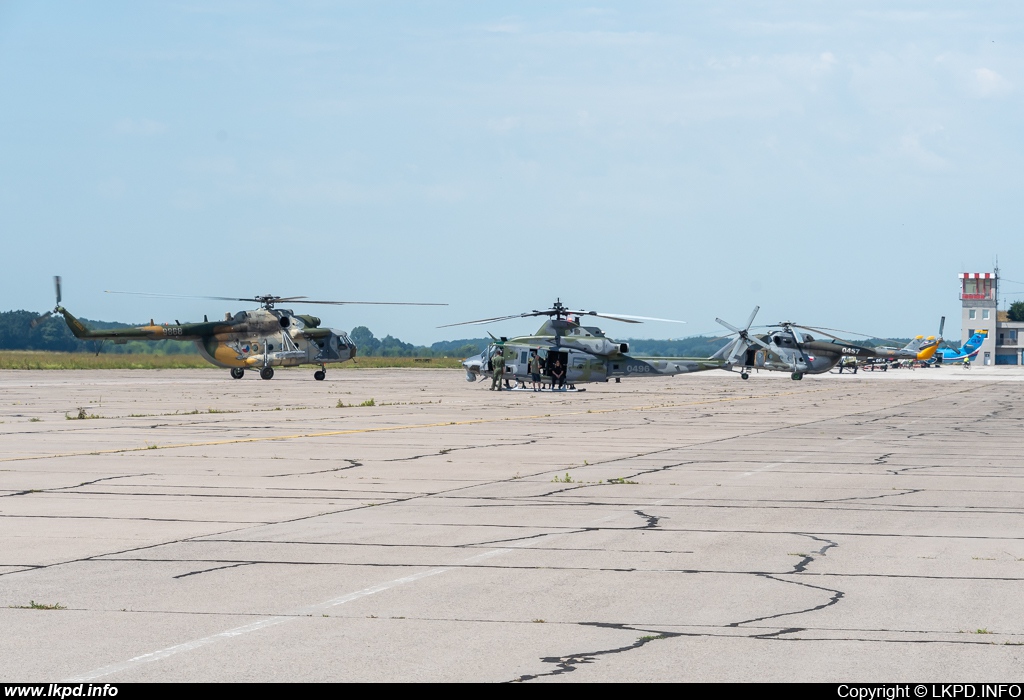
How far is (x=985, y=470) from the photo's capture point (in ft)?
57.6

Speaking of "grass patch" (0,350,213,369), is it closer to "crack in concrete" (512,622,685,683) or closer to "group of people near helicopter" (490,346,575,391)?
"group of people near helicopter" (490,346,575,391)

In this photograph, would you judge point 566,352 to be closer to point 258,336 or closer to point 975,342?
point 258,336

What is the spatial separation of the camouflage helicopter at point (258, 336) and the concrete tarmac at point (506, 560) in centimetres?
3268

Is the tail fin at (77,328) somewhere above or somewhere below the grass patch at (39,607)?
above

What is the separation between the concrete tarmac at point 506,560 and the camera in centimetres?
645

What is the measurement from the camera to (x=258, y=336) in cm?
5519

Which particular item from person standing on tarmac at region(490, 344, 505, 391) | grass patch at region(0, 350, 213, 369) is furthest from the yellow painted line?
grass patch at region(0, 350, 213, 369)

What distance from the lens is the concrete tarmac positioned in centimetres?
645

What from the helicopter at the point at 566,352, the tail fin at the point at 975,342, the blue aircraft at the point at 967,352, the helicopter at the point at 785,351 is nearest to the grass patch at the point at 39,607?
the helicopter at the point at 566,352

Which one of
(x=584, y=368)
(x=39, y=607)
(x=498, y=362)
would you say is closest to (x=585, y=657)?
(x=39, y=607)

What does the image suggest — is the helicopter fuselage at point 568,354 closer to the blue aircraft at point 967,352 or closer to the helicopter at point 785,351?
the helicopter at point 785,351

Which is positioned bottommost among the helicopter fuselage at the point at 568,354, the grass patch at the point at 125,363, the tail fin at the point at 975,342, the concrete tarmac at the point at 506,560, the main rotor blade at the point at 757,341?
the concrete tarmac at the point at 506,560

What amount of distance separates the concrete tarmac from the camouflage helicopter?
107 ft

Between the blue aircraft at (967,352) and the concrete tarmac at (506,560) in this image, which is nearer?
the concrete tarmac at (506,560)
